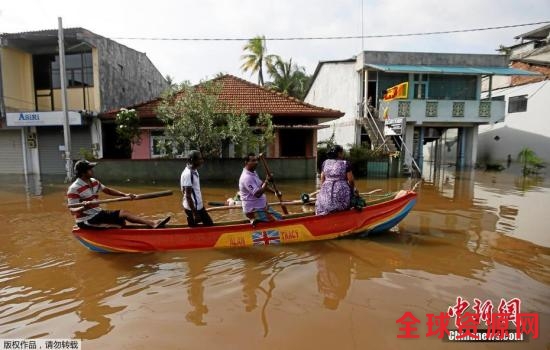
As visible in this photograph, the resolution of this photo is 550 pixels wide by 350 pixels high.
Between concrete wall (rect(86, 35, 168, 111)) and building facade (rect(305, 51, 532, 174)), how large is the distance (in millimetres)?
12126

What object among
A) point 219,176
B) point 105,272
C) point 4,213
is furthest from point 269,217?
point 219,176

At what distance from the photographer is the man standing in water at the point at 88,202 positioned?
5.58 metres

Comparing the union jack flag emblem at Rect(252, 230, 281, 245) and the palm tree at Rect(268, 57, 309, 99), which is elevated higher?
the palm tree at Rect(268, 57, 309, 99)

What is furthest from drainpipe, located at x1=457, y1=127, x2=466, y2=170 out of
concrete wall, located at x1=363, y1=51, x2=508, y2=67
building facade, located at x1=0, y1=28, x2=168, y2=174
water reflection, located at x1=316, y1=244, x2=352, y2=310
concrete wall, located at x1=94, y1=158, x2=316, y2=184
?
building facade, located at x1=0, y1=28, x2=168, y2=174

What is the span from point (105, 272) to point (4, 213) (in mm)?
6405

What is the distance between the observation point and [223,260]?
589 cm

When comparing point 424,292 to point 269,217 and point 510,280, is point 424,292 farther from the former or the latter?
point 269,217

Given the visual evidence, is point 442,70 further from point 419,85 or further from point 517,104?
point 517,104

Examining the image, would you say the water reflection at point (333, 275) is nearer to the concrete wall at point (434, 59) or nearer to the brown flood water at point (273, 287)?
the brown flood water at point (273, 287)

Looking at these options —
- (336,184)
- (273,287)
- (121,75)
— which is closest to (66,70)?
(121,75)

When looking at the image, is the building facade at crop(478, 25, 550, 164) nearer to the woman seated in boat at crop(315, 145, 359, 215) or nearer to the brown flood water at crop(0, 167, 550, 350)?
the brown flood water at crop(0, 167, 550, 350)

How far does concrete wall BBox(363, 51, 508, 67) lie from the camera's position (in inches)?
811

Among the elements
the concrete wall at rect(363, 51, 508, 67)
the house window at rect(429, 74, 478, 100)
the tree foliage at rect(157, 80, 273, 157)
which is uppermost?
the concrete wall at rect(363, 51, 508, 67)

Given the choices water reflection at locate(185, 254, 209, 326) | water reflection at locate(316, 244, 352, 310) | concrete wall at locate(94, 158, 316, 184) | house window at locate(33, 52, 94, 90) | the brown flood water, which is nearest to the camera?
the brown flood water
